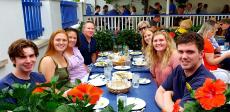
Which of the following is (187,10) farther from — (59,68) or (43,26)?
(59,68)

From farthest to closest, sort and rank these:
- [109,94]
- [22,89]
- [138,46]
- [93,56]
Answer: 1. [138,46]
2. [93,56]
3. [109,94]
4. [22,89]

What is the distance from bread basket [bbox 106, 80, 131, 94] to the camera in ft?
7.40

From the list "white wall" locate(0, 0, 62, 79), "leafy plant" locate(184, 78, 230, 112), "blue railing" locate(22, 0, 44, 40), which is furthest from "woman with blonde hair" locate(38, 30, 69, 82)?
"leafy plant" locate(184, 78, 230, 112)

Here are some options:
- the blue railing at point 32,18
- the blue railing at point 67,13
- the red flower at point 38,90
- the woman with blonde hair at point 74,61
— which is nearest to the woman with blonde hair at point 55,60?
the woman with blonde hair at point 74,61

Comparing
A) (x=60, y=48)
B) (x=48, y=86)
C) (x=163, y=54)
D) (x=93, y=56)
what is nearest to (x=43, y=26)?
(x=93, y=56)

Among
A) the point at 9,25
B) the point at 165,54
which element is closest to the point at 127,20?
the point at 9,25

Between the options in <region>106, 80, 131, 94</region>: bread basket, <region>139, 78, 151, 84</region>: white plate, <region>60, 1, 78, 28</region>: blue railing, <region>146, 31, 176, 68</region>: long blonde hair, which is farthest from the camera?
<region>60, 1, 78, 28</region>: blue railing

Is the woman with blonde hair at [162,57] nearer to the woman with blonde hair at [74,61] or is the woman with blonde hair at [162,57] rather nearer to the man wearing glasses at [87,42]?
the woman with blonde hair at [74,61]

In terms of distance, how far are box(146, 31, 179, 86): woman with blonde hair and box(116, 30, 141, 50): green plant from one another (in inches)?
93.7

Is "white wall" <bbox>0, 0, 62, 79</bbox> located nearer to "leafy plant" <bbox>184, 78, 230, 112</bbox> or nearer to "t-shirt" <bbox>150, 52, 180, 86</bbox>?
"t-shirt" <bbox>150, 52, 180, 86</bbox>

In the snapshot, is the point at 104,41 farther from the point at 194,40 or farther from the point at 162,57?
the point at 194,40

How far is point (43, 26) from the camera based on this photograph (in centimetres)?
468

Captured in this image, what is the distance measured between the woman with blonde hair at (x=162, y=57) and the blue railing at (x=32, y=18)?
2210mm

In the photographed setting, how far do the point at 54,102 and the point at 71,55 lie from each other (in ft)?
8.16
